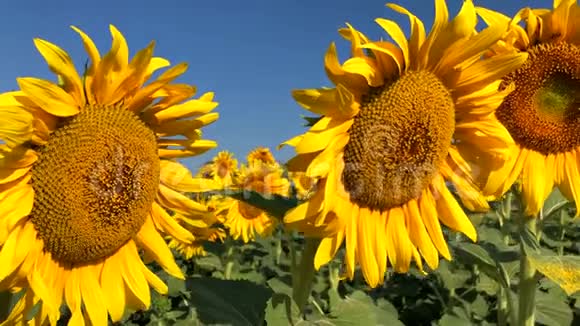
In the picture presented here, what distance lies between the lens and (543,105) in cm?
371

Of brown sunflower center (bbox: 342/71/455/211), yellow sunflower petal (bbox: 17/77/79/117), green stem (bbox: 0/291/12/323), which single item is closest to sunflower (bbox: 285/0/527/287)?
brown sunflower center (bbox: 342/71/455/211)

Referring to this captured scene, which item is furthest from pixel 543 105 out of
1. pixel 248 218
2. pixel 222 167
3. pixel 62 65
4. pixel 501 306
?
pixel 222 167

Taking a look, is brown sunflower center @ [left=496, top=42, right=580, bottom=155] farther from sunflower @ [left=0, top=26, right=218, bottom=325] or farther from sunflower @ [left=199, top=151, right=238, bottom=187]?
sunflower @ [left=199, top=151, right=238, bottom=187]

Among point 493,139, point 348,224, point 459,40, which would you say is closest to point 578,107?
point 493,139

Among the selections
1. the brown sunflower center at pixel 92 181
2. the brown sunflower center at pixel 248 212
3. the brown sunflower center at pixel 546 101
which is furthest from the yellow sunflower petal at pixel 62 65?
the brown sunflower center at pixel 248 212

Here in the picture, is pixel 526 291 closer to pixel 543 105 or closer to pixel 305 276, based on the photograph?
pixel 543 105

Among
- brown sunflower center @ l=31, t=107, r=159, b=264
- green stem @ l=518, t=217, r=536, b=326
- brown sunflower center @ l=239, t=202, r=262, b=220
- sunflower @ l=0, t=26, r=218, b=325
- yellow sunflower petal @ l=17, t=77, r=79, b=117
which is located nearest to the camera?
yellow sunflower petal @ l=17, t=77, r=79, b=117

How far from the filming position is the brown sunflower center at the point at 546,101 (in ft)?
11.8

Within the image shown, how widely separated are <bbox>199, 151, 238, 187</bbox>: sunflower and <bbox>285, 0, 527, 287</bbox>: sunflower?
20.1 ft

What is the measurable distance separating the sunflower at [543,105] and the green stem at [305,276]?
1497 mm

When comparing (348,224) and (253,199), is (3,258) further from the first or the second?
(348,224)

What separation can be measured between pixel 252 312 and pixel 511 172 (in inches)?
71.9

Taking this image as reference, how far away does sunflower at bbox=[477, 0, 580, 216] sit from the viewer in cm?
350

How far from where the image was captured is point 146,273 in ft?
8.69
